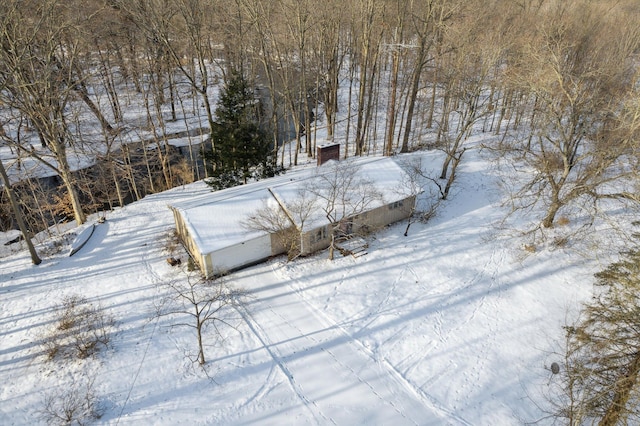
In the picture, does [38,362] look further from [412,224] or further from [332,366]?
[412,224]

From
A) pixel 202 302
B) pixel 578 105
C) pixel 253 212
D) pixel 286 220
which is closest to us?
pixel 202 302

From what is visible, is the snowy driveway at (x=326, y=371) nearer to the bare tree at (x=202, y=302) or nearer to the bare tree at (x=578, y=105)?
the bare tree at (x=202, y=302)

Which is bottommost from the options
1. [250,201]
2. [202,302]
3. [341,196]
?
[202,302]

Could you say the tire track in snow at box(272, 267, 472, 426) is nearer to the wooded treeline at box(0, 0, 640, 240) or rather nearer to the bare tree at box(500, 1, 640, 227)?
Answer: the bare tree at box(500, 1, 640, 227)

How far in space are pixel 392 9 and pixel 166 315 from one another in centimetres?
3029

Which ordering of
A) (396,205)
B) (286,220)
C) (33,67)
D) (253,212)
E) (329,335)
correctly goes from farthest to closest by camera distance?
(396,205) < (33,67) < (253,212) < (286,220) < (329,335)

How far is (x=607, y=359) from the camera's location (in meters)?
9.80

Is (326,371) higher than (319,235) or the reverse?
the reverse

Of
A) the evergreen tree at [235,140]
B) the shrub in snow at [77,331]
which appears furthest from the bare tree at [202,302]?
the evergreen tree at [235,140]

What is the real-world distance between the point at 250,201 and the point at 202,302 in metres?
5.53

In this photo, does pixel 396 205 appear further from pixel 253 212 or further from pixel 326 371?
pixel 326 371

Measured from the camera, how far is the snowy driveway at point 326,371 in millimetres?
11742

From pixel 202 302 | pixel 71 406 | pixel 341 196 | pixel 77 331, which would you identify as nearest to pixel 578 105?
pixel 341 196

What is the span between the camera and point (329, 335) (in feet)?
47.1
